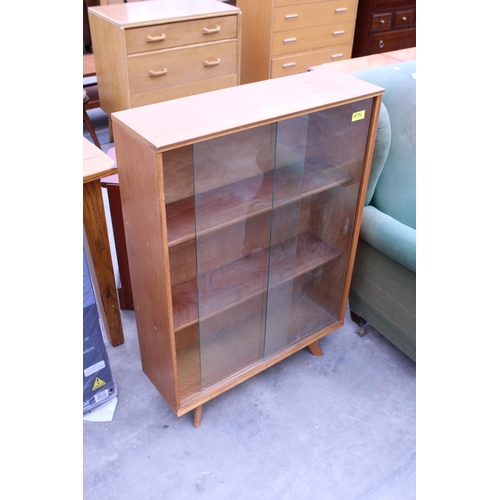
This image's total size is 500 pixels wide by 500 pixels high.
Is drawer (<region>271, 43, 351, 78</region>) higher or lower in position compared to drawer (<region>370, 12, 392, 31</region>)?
lower

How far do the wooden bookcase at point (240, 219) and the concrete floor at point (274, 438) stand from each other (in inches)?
5.4

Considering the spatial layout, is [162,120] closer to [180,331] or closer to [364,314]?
[180,331]

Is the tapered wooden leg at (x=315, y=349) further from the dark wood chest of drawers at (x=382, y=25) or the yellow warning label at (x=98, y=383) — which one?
the dark wood chest of drawers at (x=382, y=25)

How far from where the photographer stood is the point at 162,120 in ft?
3.97

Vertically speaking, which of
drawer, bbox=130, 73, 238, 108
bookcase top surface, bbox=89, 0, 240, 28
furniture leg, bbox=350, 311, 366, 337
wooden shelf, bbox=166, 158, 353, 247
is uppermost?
bookcase top surface, bbox=89, 0, 240, 28

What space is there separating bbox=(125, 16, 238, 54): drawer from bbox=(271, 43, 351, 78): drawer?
1.79ft

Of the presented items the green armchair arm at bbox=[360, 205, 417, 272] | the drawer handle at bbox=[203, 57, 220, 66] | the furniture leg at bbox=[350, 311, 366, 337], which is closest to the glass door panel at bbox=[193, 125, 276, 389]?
the green armchair arm at bbox=[360, 205, 417, 272]

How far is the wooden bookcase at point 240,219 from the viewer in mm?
1254

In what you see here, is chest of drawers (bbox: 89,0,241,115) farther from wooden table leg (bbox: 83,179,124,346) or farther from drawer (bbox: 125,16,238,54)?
wooden table leg (bbox: 83,179,124,346)

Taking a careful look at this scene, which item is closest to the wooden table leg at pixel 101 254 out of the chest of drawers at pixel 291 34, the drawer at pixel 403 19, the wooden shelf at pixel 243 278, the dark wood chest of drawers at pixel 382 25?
the wooden shelf at pixel 243 278

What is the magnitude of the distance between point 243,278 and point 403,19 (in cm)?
321

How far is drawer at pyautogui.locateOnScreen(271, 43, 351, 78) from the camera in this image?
3.38 m

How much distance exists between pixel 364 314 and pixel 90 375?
3.53 ft

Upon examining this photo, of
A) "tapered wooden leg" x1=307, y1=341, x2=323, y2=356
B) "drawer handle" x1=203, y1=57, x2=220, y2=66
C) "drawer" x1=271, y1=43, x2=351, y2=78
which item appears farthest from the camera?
"drawer" x1=271, y1=43, x2=351, y2=78
